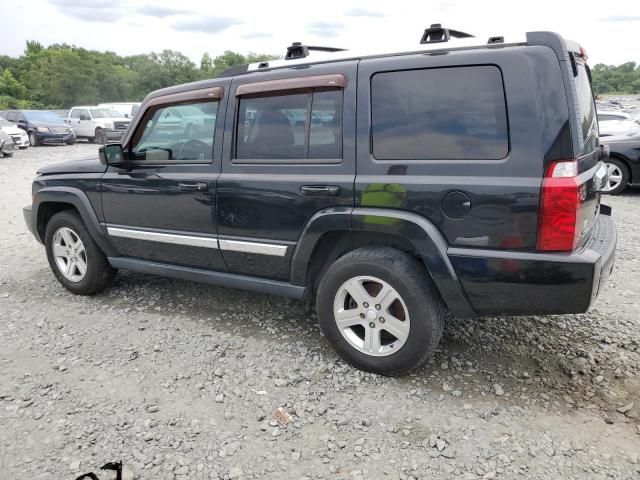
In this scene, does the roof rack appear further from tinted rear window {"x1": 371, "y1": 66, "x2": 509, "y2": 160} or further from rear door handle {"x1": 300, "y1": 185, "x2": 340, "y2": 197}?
rear door handle {"x1": 300, "y1": 185, "x2": 340, "y2": 197}

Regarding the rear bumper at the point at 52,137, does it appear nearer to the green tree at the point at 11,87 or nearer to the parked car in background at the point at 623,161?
the parked car in background at the point at 623,161

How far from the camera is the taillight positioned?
255 centimetres

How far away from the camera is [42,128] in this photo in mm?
21500

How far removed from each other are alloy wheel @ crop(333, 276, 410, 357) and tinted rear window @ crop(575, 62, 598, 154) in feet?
4.38

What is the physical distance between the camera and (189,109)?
3895 millimetres

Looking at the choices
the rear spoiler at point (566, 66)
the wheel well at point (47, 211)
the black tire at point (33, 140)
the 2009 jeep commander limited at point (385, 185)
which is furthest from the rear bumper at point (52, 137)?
the rear spoiler at point (566, 66)

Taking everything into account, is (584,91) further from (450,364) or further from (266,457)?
(266,457)

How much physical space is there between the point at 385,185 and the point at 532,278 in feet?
3.07

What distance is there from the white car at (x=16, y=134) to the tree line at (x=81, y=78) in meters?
35.8

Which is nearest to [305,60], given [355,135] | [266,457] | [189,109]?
[355,135]

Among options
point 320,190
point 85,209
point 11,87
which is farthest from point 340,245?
point 11,87

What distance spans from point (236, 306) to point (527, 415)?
245cm

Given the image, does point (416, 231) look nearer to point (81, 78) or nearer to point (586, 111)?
point (586, 111)

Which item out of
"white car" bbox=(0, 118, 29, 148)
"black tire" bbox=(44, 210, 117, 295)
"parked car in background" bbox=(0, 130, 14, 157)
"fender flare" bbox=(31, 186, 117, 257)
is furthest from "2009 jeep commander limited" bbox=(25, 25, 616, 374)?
"white car" bbox=(0, 118, 29, 148)
